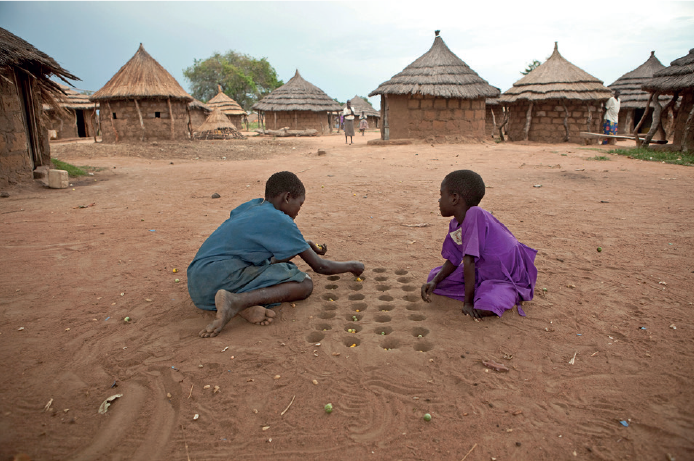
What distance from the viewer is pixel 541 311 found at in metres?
2.77

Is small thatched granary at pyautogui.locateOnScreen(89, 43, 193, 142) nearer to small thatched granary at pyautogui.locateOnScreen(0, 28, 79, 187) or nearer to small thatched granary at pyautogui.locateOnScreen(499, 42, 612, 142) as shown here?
small thatched granary at pyautogui.locateOnScreen(0, 28, 79, 187)

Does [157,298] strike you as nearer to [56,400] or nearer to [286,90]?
[56,400]

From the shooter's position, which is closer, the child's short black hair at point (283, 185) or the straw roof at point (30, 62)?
the child's short black hair at point (283, 185)

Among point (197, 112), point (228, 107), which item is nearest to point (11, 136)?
point (197, 112)

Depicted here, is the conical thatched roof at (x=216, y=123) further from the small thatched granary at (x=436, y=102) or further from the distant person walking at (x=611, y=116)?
the distant person walking at (x=611, y=116)

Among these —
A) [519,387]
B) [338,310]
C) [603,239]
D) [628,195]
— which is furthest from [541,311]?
[628,195]

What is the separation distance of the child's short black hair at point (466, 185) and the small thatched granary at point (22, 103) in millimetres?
7375

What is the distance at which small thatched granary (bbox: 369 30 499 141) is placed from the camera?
14945 millimetres

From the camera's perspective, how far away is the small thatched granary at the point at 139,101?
17203 millimetres

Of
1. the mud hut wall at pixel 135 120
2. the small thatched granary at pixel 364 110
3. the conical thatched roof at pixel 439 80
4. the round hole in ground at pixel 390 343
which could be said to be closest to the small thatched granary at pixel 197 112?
the mud hut wall at pixel 135 120

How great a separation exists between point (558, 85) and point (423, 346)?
16.4m

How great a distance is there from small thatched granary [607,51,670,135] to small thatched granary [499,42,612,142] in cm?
491

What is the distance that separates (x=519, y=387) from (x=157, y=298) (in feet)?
8.13

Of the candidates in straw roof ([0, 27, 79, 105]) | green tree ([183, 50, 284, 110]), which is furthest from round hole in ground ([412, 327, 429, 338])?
green tree ([183, 50, 284, 110])
